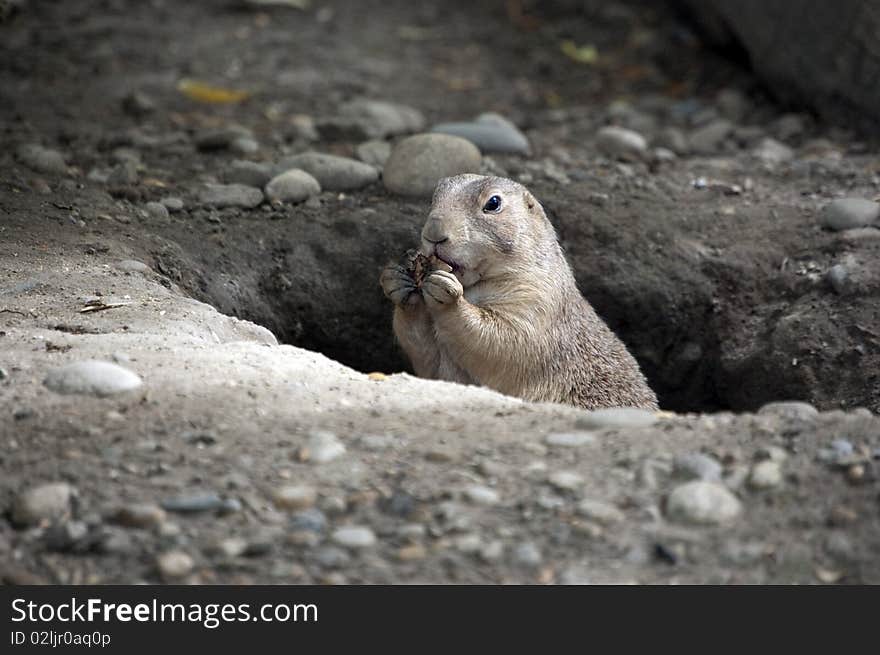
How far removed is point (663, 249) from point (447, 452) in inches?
156

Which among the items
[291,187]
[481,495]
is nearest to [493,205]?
[291,187]

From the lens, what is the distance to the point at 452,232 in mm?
5941

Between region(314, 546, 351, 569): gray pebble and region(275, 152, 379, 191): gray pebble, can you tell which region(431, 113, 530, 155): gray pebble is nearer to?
region(275, 152, 379, 191): gray pebble

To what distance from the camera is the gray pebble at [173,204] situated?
24.5 feet

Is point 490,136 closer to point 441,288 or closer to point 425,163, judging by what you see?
point 425,163

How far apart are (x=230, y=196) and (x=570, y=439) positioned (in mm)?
4136

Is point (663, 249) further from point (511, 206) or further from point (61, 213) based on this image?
point (61, 213)

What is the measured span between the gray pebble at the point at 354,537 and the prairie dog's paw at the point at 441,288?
7.61ft

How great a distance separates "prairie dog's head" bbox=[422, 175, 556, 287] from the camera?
19.6 feet

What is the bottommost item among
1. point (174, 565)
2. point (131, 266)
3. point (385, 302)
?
point (385, 302)

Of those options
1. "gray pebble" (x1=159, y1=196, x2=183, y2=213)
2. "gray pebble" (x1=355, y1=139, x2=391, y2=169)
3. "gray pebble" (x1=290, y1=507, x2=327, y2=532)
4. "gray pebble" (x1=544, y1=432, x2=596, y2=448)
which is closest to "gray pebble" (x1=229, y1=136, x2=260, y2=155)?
"gray pebble" (x1=355, y1=139, x2=391, y2=169)

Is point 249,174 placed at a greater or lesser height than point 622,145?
lesser

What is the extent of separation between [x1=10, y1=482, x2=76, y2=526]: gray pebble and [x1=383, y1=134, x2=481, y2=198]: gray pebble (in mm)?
4437

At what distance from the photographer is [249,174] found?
7.93 metres
